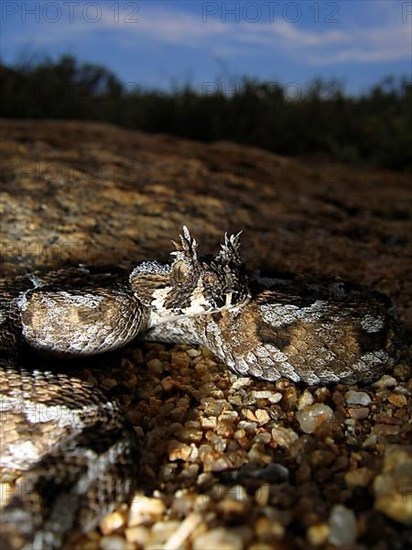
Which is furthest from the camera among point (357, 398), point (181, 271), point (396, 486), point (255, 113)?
point (255, 113)

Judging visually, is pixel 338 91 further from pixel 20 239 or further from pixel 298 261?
pixel 20 239

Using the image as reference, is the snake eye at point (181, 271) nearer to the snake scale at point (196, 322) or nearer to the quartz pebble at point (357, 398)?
the snake scale at point (196, 322)

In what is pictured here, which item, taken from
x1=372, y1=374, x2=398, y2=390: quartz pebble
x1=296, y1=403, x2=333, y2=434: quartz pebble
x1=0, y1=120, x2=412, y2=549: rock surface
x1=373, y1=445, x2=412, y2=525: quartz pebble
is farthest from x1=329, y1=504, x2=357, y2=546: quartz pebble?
x1=372, y1=374, x2=398, y2=390: quartz pebble

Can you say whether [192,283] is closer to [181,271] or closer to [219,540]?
[181,271]

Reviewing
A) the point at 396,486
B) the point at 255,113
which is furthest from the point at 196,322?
the point at 255,113

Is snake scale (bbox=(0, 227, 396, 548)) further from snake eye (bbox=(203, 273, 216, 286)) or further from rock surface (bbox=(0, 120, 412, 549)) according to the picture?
rock surface (bbox=(0, 120, 412, 549))

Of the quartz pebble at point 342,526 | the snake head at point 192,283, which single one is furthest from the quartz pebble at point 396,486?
the snake head at point 192,283

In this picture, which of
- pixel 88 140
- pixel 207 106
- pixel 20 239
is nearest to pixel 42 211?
pixel 20 239
